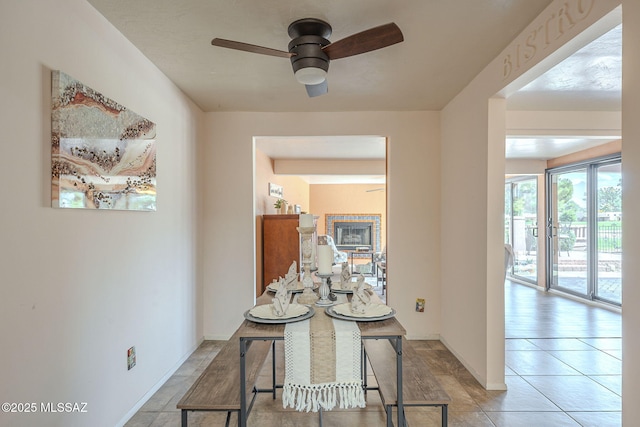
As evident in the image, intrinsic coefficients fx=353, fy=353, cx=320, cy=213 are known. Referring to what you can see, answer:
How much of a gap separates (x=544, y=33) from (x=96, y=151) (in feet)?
8.11

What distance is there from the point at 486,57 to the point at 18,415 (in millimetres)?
3202

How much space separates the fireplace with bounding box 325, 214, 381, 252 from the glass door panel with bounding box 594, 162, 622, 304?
5457 millimetres

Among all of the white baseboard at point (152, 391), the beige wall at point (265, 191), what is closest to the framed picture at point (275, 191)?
the beige wall at point (265, 191)

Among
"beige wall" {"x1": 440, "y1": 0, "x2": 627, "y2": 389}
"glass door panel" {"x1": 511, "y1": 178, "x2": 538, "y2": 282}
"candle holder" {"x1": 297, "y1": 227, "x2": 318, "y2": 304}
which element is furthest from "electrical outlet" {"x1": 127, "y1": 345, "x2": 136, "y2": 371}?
"glass door panel" {"x1": 511, "y1": 178, "x2": 538, "y2": 282}

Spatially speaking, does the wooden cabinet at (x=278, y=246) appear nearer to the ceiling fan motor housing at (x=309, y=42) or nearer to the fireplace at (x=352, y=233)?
the ceiling fan motor housing at (x=309, y=42)

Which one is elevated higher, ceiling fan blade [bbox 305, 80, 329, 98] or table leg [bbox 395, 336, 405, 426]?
ceiling fan blade [bbox 305, 80, 329, 98]

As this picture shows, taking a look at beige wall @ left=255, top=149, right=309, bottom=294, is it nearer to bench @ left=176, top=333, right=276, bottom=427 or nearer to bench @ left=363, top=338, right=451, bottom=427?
bench @ left=176, top=333, right=276, bottom=427

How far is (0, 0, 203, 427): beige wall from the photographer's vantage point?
4.49 ft

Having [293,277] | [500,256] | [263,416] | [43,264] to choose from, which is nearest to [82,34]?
[43,264]

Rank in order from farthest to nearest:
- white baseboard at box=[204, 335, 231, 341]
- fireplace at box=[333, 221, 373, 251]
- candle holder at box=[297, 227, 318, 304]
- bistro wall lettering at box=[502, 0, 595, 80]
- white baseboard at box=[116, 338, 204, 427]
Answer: fireplace at box=[333, 221, 373, 251] < white baseboard at box=[204, 335, 231, 341] < white baseboard at box=[116, 338, 204, 427] < candle holder at box=[297, 227, 318, 304] < bistro wall lettering at box=[502, 0, 595, 80]

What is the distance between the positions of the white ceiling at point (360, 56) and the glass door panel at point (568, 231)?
8.45ft

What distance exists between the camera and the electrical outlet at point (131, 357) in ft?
7.22

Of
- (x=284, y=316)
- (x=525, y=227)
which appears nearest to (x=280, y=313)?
(x=284, y=316)

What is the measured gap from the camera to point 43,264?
152 centimetres
